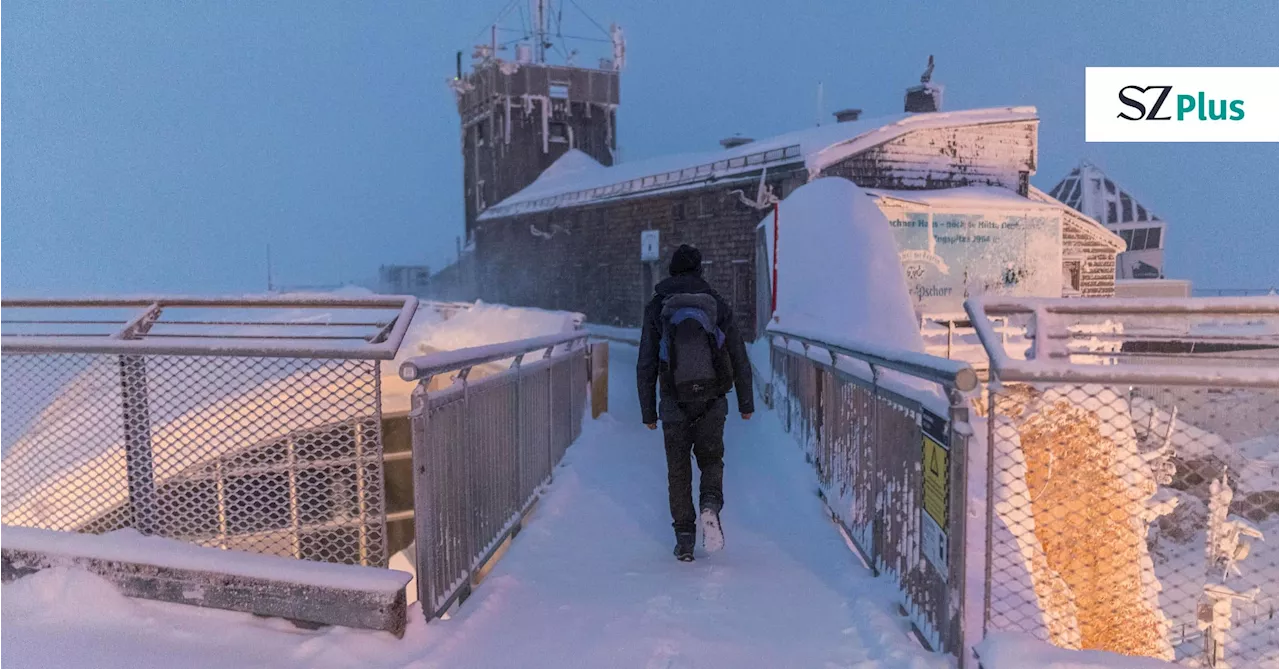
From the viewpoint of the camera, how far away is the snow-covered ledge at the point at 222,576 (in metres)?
3.73

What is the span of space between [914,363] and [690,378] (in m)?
1.61

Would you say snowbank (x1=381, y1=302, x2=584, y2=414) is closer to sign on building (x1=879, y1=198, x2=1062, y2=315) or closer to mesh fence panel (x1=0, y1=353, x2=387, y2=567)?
mesh fence panel (x1=0, y1=353, x2=387, y2=567)

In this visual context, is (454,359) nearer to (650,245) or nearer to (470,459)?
(470,459)

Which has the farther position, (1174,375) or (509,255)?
(509,255)

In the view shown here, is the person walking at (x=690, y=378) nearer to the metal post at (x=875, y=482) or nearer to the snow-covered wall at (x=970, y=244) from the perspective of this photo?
the metal post at (x=875, y=482)

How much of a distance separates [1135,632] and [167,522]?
32.5 ft

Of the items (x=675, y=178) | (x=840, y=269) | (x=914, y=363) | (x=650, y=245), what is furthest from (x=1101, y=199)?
(x=914, y=363)

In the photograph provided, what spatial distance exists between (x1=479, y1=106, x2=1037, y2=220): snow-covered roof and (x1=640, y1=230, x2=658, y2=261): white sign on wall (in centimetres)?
137

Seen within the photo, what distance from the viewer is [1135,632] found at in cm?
920

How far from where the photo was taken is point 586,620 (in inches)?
165

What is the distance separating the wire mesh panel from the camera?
3377 millimetres

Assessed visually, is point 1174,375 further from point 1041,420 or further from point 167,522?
point 1041,420

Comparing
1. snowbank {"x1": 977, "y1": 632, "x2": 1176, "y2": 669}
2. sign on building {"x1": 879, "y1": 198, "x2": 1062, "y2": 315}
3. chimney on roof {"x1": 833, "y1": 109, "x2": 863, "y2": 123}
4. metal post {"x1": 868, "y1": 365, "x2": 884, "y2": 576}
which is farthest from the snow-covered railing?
snowbank {"x1": 977, "y1": 632, "x2": 1176, "y2": 669}

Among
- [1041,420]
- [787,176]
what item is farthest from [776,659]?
[787,176]
